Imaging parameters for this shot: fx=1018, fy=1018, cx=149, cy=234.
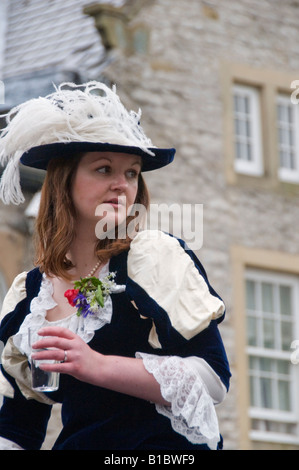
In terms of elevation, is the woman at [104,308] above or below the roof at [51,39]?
above

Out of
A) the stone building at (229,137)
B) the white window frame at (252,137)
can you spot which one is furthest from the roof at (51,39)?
the white window frame at (252,137)

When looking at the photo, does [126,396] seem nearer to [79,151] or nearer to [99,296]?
[99,296]

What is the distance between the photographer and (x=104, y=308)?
2957mm

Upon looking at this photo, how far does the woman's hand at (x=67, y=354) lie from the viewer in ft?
8.86

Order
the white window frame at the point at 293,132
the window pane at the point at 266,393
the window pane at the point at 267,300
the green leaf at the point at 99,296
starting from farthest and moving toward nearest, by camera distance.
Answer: the white window frame at the point at 293,132
the window pane at the point at 267,300
the window pane at the point at 266,393
the green leaf at the point at 99,296

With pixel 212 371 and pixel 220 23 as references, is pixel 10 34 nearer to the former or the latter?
pixel 220 23

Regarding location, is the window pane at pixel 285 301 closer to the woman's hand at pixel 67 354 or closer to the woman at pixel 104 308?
the woman at pixel 104 308

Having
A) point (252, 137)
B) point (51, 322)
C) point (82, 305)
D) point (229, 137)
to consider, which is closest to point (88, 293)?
point (82, 305)

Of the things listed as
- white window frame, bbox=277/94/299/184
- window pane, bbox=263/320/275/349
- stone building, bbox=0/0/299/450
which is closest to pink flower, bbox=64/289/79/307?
stone building, bbox=0/0/299/450

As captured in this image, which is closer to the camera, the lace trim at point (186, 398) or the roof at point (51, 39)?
the lace trim at point (186, 398)

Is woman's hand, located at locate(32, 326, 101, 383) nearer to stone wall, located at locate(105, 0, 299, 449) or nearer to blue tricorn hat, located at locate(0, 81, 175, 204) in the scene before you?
blue tricorn hat, located at locate(0, 81, 175, 204)

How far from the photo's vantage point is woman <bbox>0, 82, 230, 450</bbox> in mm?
2783

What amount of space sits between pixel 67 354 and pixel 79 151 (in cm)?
68

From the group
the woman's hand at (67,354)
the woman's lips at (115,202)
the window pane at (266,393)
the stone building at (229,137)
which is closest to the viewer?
the woman's hand at (67,354)
